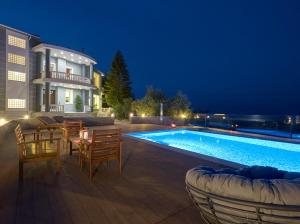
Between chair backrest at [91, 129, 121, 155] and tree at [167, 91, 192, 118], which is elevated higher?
tree at [167, 91, 192, 118]

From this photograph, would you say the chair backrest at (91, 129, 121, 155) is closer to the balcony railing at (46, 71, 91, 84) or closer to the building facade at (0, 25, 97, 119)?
the building facade at (0, 25, 97, 119)

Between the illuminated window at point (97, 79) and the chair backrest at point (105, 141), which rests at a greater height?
the illuminated window at point (97, 79)

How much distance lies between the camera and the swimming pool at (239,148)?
8.12m

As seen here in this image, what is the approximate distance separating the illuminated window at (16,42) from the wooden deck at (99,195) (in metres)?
18.2

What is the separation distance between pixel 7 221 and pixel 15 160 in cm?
371

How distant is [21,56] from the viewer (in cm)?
2075

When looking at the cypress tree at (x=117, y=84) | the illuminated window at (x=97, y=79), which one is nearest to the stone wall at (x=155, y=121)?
the cypress tree at (x=117, y=84)

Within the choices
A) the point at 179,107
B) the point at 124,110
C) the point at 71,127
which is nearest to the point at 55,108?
the point at 124,110

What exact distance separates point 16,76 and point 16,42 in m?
3.04

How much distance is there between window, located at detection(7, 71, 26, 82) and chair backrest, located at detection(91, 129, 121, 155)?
63.2ft

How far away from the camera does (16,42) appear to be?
804 inches

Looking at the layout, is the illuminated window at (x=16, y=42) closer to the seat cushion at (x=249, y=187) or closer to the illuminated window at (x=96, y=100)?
the illuminated window at (x=96, y=100)

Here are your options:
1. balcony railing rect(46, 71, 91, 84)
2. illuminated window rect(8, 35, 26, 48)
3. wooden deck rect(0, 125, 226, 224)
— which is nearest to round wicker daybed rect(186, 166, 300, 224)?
wooden deck rect(0, 125, 226, 224)

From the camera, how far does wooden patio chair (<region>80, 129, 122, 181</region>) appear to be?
4562 mm
